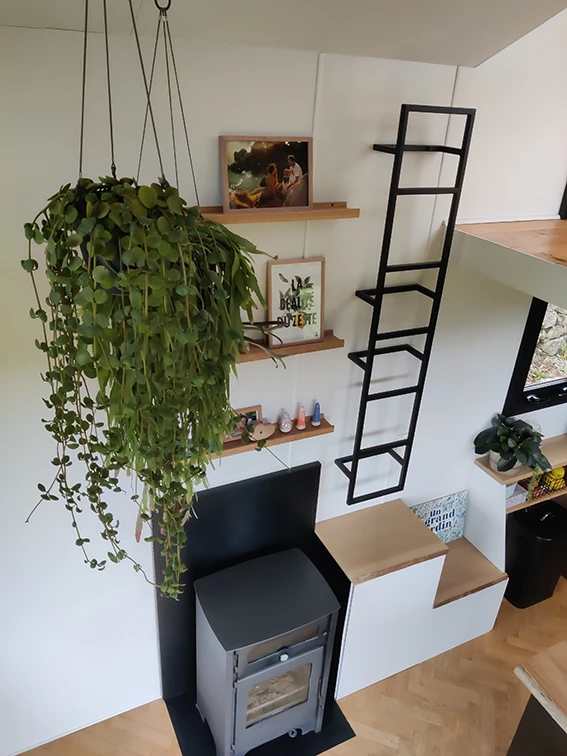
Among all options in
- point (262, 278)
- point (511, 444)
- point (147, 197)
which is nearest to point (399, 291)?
point (262, 278)

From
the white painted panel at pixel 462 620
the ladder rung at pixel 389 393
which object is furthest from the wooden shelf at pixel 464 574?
the ladder rung at pixel 389 393

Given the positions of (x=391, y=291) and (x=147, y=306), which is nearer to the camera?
(x=147, y=306)

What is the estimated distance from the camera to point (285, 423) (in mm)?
2184

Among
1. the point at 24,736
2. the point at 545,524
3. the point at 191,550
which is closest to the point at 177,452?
the point at 191,550

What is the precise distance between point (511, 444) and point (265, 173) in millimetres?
1736

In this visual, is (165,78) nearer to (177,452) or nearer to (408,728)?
(177,452)

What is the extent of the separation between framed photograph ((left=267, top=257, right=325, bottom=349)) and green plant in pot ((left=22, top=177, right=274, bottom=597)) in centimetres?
79

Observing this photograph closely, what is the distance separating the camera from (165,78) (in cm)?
158

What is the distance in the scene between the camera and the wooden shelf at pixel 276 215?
5.57ft

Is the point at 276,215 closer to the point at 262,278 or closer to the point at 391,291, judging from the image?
the point at 262,278

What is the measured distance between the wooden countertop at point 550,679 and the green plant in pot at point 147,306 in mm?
1348

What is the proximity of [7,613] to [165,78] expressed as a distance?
6.20 ft

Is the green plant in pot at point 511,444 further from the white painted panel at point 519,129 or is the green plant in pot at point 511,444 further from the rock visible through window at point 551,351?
the white painted panel at point 519,129

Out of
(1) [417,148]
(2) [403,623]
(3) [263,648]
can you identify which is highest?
(1) [417,148]
